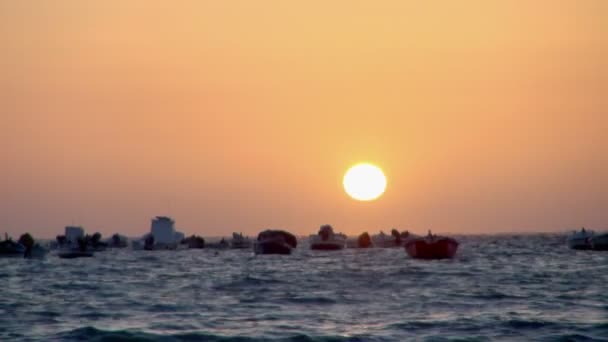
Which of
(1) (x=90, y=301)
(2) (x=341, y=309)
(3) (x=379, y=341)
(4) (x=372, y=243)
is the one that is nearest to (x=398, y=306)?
(2) (x=341, y=309)

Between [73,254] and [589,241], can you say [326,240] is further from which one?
[73,254]

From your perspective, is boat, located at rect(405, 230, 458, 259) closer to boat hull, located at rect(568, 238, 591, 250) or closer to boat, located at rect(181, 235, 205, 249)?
boat hull, located at rect(568, 238, 591, 250)

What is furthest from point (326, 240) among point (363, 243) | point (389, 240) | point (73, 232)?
point (73, 232)

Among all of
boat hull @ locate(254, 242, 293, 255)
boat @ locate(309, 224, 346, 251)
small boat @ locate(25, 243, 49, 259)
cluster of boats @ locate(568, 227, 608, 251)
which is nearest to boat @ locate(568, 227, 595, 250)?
cluster of boats @ locate(568, 227, 608, 251)

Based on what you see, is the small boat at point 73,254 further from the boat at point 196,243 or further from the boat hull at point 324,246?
the boat at point 196,243

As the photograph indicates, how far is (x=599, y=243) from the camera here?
145 metres

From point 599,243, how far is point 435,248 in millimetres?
51063

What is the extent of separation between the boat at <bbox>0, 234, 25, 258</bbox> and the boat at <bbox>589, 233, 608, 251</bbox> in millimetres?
81740

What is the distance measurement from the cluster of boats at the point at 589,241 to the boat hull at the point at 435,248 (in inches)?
1864

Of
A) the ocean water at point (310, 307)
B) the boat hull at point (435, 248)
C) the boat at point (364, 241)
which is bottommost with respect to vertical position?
the ocean water at point (310, 307)

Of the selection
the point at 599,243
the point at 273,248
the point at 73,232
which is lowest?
the point at 273,248

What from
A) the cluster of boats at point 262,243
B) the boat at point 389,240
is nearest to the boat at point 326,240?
the cluster of boats at point 262,243

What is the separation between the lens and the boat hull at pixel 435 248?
103750 mm

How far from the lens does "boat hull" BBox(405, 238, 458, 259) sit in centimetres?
10375
